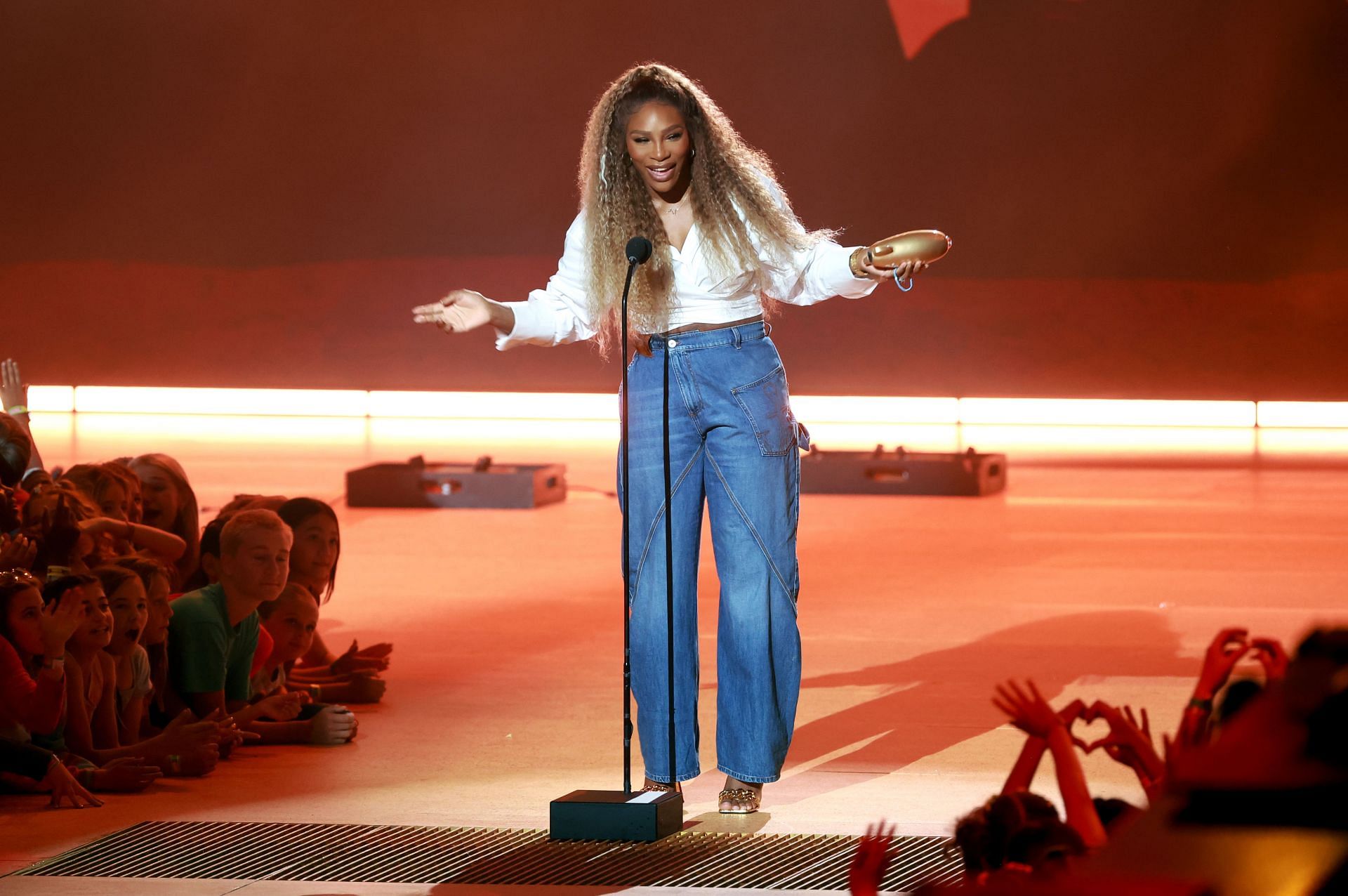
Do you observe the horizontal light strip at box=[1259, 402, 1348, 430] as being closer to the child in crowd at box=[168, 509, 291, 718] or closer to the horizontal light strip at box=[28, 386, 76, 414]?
the horizontal light strip at box=[28, 386, 76, 414]

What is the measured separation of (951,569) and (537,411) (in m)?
10.1

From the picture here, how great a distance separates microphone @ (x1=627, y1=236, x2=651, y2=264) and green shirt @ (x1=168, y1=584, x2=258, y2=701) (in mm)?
1608

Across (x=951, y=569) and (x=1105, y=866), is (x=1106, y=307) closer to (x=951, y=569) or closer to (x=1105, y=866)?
(x=951, y=569)

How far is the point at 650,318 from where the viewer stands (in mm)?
3652

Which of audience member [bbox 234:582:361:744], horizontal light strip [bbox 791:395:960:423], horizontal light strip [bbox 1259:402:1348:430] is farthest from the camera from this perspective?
horizontal light strip [bbox 791:395:960:423]

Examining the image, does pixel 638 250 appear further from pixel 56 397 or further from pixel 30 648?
pixel 56 397

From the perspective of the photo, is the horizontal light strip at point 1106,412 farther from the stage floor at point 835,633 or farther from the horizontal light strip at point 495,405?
the stage floor at point 835,633

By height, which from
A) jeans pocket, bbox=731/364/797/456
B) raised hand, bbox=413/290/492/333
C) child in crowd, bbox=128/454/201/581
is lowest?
child in crowd, bbox=128/454/201/581

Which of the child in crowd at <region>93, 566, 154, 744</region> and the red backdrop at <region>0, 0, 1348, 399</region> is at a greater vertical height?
the red backdrop at <region>0, 0, 1348, 399</region>

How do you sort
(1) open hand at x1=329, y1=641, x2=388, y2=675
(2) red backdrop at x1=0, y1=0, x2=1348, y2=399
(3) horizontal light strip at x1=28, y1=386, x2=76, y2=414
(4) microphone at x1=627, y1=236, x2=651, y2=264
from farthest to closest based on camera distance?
(3) horizontal light strip at x1=28, y1=386, x2=76, y2=414, (2) red backdrop at x1=0, y1=0, x2=1348, y2=399, (1) open hand at x1=329, y1=641, x2=388, y2=675, (4) microphone at x1=627, y1=236, x2=651, y2=264

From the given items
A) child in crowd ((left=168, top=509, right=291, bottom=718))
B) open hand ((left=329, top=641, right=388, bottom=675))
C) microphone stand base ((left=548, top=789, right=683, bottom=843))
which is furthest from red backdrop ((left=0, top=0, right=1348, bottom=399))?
microphone stand base ((left=548, top=789, right=683, bottom=843))

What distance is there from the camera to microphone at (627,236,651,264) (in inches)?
131

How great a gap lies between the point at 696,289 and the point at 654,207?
0.21 m

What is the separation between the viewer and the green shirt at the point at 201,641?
14.1ft
